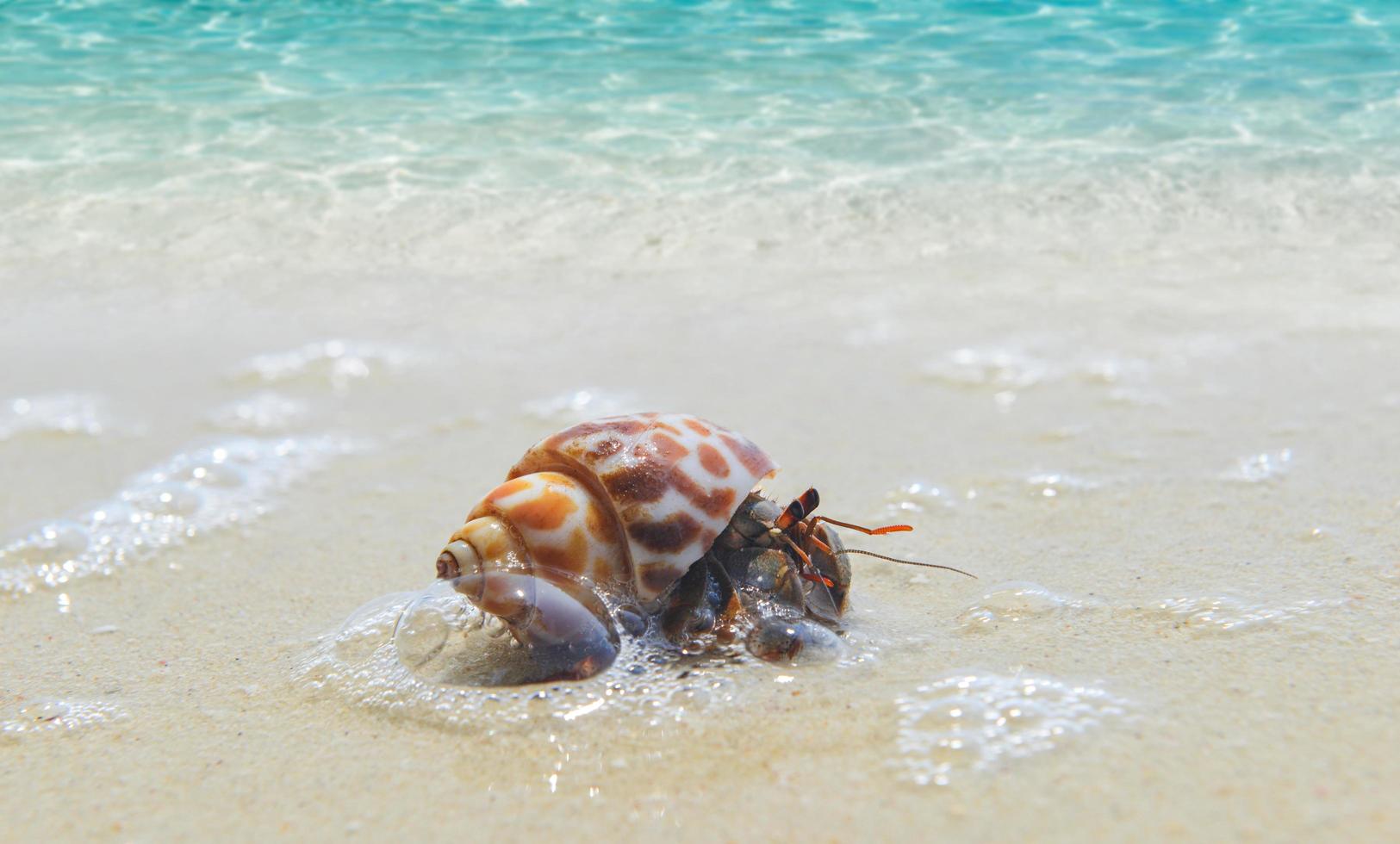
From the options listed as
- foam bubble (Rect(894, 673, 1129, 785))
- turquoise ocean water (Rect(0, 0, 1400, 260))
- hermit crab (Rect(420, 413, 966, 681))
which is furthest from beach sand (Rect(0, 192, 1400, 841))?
turquoise ocean water (Rect(0, 0, 1400, 260))

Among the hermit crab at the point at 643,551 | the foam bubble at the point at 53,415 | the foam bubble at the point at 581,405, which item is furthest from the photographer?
the foam bubble at the point at 581,405

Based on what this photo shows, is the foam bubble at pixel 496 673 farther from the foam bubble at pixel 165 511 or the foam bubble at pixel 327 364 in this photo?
the foam bubble at pixel 327 364

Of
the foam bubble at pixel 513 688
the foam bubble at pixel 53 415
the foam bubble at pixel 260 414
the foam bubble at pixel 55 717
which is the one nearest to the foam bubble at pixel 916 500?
the foam bubble at pixel 513 688

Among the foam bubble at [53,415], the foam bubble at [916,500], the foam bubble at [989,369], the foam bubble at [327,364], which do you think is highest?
the foam bubble at [53,415]

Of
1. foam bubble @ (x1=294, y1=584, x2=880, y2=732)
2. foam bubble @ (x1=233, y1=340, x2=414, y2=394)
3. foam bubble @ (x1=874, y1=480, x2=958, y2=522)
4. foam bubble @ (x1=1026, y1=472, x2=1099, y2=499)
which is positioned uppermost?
foam bubble @ (x1=294, y1=584, x2=880, y2=732)

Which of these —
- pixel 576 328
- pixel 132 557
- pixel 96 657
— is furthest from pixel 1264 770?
pixel 576 328

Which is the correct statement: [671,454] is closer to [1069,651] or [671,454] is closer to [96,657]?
[1069,651]

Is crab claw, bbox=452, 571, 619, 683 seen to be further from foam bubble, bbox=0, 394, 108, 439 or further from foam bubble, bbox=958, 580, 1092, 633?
foam bubble, bbox=0, 394, 108, 439

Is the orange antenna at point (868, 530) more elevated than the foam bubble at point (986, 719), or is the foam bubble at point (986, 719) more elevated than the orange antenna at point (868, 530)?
the orange antenna at point (868, 530)
